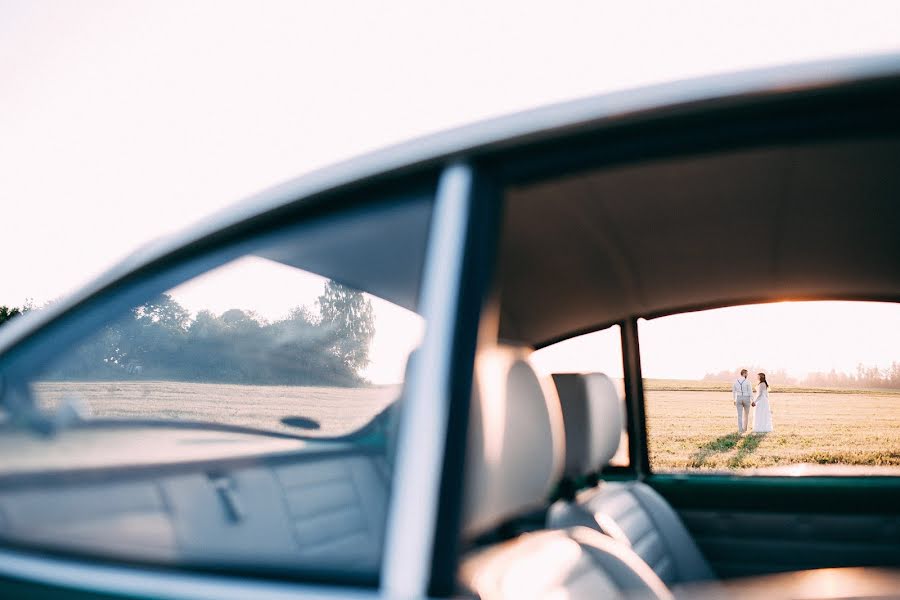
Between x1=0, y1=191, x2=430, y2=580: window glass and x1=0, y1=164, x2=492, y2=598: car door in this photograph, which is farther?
x1=0, y1=191, x2=430, y2=580: window glass

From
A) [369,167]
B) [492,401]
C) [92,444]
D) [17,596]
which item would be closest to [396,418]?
[492,401]

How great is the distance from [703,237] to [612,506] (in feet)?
3.60

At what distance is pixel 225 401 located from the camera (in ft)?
4.97

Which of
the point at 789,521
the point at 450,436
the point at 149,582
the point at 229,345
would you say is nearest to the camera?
the point at 450,436

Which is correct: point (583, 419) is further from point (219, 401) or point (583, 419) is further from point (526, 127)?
point (526, 127)

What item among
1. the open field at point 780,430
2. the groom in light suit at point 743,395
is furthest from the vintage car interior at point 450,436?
the groom in light suit at point 743,395

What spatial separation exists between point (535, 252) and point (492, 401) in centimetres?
181

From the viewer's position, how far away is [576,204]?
8.38 ft

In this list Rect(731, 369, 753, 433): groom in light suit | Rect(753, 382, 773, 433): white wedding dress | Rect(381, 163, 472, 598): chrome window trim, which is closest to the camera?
Rect(381, 163, 472, 598): chrome window trim

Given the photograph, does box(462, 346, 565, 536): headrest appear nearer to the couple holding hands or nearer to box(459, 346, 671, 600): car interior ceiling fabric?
box(459, 346, 671, 600): car interior ceiling fabric

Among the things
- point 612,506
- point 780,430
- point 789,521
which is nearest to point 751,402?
point 780,430

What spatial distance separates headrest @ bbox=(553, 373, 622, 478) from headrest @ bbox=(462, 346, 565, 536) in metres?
0.91

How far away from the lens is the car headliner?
38.9 inches

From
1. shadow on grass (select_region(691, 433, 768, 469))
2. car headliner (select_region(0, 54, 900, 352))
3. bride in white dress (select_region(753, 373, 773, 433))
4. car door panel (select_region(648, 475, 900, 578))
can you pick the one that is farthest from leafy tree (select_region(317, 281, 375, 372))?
bride in white dress (select_region(753, 373, 773, 433))
